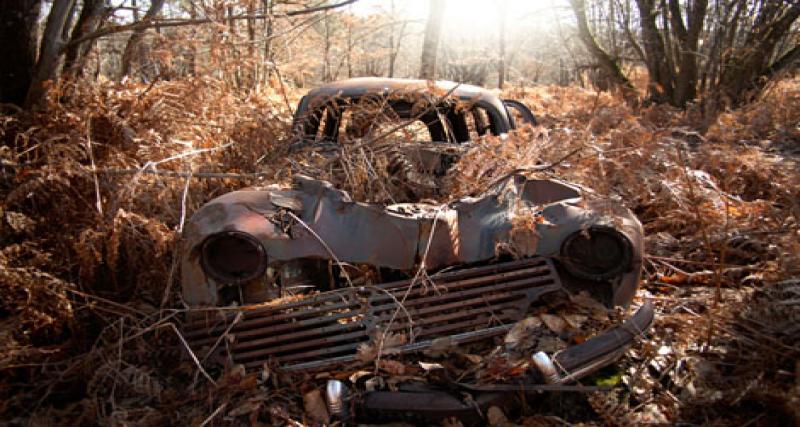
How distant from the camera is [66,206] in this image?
10.0ft

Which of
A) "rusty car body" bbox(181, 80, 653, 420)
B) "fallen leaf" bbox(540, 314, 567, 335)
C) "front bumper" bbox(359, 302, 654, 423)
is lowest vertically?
"front bumper" bbox(359, 302, 654, 423)

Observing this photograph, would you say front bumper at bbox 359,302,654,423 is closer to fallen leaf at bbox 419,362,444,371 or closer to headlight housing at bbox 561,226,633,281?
fallen leaf at bbox 419,362,444,371

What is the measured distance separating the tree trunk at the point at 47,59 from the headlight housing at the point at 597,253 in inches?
131

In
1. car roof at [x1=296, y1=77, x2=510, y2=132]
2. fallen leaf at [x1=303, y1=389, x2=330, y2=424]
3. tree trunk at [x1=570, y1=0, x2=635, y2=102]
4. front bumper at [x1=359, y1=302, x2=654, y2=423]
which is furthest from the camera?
tree trunk at [x1=570, y1=0, x2=635, y2=102]

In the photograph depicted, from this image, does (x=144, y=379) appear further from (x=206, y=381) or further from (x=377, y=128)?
(x=377, y=128)

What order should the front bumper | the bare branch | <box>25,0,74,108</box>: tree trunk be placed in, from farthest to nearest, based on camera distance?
<box>25,0,74,108</box>: tree trunk < the bare branch < the front bumper

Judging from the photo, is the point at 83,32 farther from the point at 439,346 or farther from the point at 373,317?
the point at 439,346

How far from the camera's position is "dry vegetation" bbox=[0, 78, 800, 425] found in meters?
2.13

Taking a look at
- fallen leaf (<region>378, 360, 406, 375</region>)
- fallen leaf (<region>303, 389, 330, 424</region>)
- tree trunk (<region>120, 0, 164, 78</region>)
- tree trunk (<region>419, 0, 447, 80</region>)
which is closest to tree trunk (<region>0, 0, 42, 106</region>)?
tree trunk (<region>120, 0, 164, 78</region>)

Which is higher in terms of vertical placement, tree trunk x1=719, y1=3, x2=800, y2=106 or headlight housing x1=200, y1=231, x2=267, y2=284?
tree trunk x1=719, y1=3, x2=800, y2=106

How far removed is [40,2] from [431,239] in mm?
3252

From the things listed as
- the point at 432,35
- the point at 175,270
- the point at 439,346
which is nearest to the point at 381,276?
the point at 439,346

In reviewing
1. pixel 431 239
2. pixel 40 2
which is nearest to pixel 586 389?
pixel 431 239

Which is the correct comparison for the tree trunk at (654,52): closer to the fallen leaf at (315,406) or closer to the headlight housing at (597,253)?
the headlight housing at (597,253)
